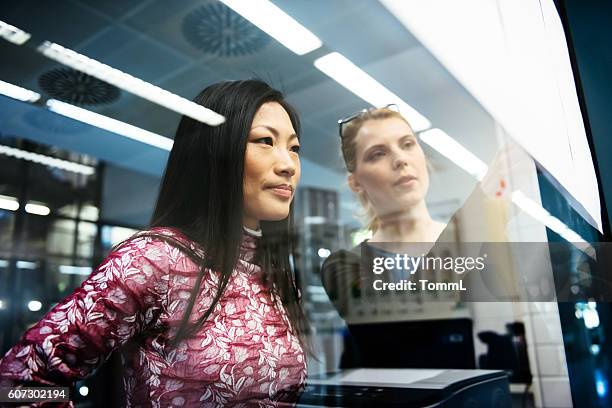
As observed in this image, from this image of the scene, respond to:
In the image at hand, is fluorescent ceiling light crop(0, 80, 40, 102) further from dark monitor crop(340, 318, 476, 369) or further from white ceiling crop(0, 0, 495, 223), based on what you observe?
dark monitor crop(340, 318, 476, 369)

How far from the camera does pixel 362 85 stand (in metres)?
1.00

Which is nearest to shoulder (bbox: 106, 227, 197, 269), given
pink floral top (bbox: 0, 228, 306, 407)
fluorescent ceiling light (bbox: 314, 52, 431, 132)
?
pink floral top (bbox: 0, 228, 306, 407)

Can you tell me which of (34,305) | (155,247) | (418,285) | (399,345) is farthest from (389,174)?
(34,305)

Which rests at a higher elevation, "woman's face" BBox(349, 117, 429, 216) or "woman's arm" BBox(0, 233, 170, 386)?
"woman's face" BBox(349, 117, 429, 216)

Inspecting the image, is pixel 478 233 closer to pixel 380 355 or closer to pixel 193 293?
pixel 380 355

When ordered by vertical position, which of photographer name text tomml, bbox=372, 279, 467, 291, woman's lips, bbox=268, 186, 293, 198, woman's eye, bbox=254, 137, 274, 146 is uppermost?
woman's eye, bbox=254, 137, 274, 146

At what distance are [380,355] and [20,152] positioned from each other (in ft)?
2.62

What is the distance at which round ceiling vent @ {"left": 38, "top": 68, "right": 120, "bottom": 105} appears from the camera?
0.92 metres

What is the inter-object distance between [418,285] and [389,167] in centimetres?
24

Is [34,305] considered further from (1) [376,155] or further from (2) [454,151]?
(2) [454,151]

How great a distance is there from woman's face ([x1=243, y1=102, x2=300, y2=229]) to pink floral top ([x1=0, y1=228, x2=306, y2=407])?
0.14 m

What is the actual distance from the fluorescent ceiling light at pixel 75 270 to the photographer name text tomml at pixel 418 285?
1.78 ft

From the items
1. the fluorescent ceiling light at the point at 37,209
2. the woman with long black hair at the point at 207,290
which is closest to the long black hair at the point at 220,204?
the woman with long black hair at the point at 207,290

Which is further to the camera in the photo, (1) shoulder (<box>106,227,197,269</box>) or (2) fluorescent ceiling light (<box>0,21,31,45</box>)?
(2) fluorescent ceiling light (<box>0,21,31,45</box>)
